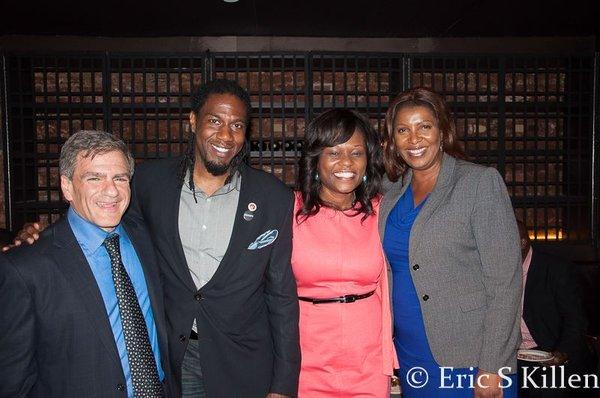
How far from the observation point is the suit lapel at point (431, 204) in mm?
1767

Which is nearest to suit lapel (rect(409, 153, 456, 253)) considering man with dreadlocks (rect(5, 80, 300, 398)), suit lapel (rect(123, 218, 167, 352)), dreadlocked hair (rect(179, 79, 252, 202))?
man with dreadlocks (rect(5, 80, 300, 398))

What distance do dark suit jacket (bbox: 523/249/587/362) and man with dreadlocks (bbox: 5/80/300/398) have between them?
1.72m

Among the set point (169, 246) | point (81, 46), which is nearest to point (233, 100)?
point (169, 246)

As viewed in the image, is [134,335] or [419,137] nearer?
[134,335]

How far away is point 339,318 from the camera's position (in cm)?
181

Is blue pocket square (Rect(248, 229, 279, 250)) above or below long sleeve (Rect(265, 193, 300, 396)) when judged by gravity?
above

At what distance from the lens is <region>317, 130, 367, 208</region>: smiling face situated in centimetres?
190

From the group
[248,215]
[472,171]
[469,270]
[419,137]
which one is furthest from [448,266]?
[248,215]

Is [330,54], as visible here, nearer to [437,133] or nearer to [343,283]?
[437,133]

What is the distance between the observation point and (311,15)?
4.02 metres

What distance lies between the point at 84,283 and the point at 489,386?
4.43 feet

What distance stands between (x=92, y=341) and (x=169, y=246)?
44 centimetres

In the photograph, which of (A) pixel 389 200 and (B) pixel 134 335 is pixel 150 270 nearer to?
(B) pixel 134 335

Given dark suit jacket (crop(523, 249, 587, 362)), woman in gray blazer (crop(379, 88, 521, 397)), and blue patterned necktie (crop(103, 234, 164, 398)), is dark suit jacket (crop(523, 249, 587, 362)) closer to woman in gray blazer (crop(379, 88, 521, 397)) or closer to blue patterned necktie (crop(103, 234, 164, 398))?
woman in gray blazer (crop(379, 88, 521, 397))
